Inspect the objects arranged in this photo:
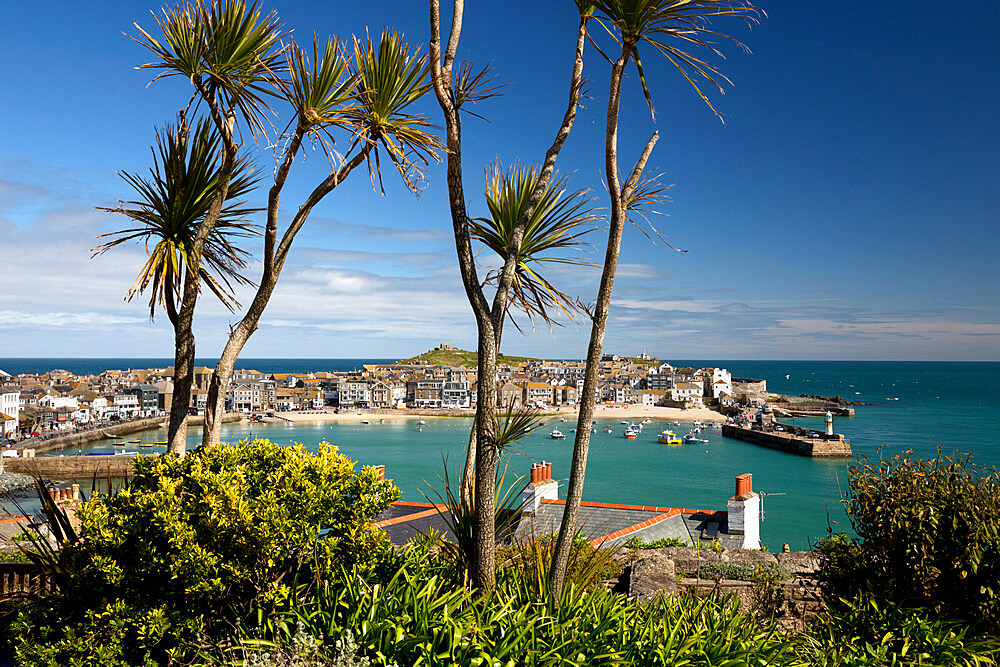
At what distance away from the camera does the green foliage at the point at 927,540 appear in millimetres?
3518

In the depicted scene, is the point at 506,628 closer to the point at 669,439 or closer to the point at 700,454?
the point at 700,454

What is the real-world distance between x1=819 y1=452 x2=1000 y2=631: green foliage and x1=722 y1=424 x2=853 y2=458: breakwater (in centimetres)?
5944

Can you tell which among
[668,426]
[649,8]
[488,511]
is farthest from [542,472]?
[668,426]

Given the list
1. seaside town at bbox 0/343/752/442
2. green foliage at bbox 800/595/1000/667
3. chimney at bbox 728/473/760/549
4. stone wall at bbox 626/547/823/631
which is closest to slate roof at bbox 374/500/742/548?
chimney at bbox 728/473/760/549

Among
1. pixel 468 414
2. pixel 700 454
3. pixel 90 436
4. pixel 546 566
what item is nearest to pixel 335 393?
pixel 468 414

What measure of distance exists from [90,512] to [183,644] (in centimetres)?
81

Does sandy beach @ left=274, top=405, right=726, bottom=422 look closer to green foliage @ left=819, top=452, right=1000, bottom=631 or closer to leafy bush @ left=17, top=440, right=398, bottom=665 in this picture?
green foliage @ left=819, top=452, right=1000, bottom=631

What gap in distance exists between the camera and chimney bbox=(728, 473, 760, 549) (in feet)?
37.9

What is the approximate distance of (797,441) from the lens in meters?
63.1

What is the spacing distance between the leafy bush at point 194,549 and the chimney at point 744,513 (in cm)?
992

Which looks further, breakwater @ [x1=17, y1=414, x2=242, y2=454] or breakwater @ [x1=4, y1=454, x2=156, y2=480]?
A: breakwater @ [x1=17, y1=414, x2=242, y2=454]

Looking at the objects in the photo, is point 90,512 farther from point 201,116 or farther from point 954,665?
point 954,665

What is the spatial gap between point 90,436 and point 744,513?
8030 centimetres

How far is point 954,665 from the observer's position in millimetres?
3162
